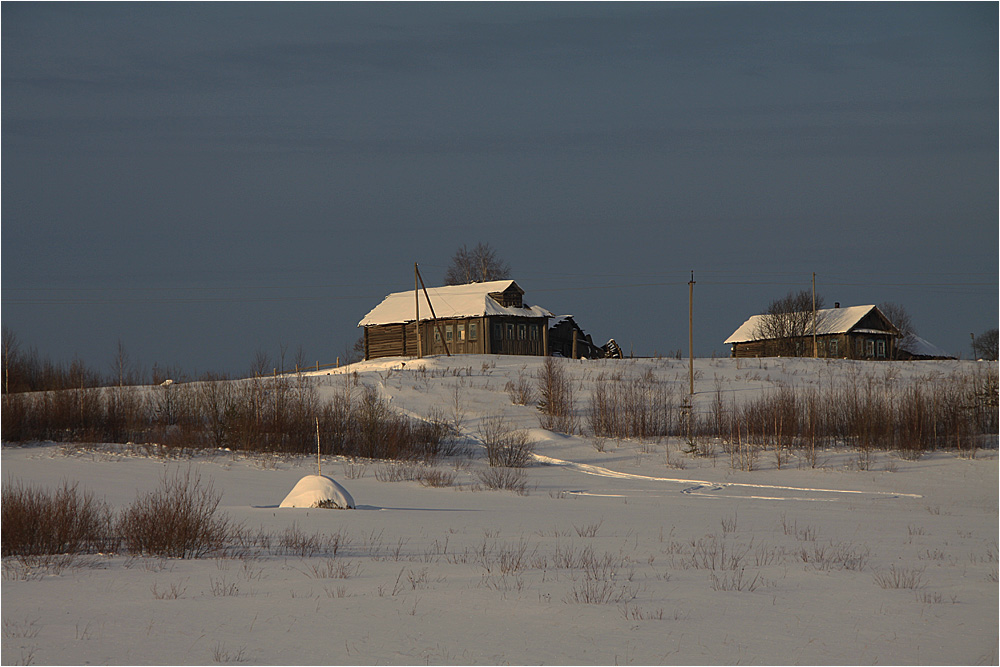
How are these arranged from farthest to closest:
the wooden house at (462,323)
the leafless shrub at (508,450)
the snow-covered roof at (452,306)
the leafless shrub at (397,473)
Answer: the snow-covered roof at (452,306), the wooden house at (462,323), the leafless shrub at (508,450), the leafless shrub at (397,473)

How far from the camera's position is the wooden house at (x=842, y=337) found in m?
71.7

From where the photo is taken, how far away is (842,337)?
236ft

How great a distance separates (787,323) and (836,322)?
378 cm

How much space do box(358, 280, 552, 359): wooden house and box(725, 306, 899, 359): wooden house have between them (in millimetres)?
21020

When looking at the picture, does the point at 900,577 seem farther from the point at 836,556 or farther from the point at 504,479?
the point at 504,479

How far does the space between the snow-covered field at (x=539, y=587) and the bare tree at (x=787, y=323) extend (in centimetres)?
5427

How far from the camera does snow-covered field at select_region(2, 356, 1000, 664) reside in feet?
20.2

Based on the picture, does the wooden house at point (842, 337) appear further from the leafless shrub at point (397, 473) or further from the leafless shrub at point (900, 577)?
the leafless shrub at point (900, 577)

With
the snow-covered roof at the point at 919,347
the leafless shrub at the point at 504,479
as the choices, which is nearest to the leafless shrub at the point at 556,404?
the leafless shrub at the point at 504,479

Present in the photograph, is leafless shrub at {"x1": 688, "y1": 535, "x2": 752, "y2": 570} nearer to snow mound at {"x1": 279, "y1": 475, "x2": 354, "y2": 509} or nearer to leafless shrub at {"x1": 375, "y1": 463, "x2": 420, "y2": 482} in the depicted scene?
snow mound at {"x1": 279, "y1": 475, "x2": 354, "y2": 509}

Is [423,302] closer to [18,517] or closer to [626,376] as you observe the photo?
[626,376]

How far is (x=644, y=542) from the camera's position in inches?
482

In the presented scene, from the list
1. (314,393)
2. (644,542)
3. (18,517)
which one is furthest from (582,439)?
(18,517)

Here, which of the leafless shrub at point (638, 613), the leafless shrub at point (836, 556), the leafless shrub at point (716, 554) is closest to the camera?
the leafless shrub at point (638, 613)
